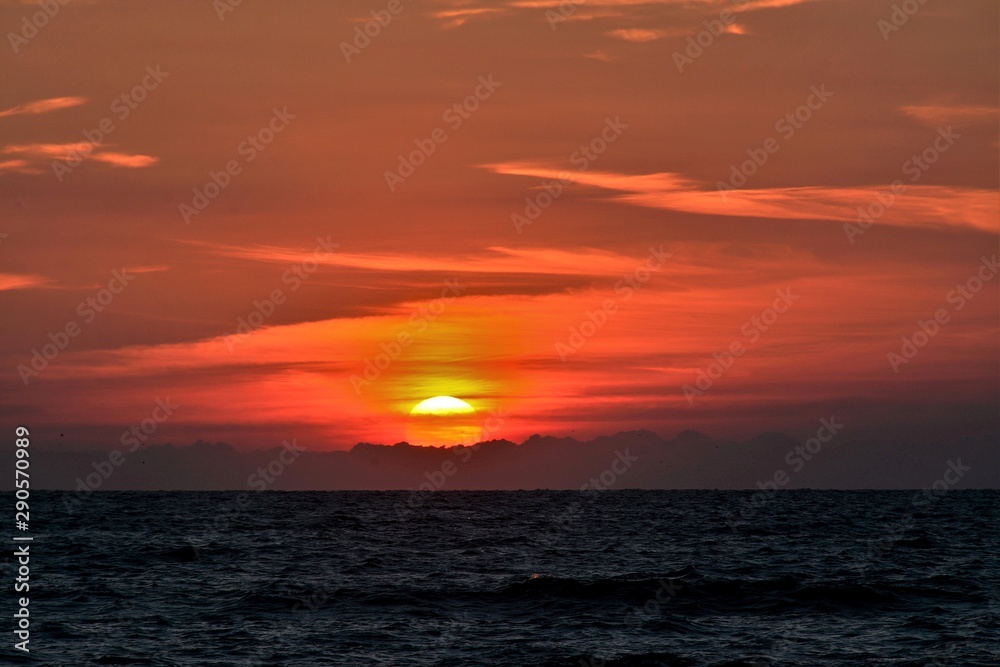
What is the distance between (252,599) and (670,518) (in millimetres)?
79816

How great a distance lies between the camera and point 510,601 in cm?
4469

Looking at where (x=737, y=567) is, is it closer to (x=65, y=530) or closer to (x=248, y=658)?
(x=248, y=658)

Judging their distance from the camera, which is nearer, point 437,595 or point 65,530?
point 437,595

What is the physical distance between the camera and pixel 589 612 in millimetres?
42562

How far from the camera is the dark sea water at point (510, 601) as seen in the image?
34.4 metres

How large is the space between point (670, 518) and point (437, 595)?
7460cm

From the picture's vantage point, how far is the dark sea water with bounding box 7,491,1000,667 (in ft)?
113

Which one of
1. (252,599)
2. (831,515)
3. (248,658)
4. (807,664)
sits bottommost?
(807,664)

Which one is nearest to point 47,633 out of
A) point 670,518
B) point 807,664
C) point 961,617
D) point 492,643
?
point 492,643

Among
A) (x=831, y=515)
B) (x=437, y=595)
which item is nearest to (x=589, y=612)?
(x=437, y=595)

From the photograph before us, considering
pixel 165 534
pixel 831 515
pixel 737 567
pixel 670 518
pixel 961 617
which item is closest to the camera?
pixel 961 617

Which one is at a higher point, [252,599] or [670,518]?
[670,518]

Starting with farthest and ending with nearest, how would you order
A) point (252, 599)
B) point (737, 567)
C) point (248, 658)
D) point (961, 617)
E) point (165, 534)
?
point (165, 534), point (737, 567), point (252, 599), point (961, 617), point (248, 658)

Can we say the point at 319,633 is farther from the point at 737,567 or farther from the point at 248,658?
the point at 737,567
